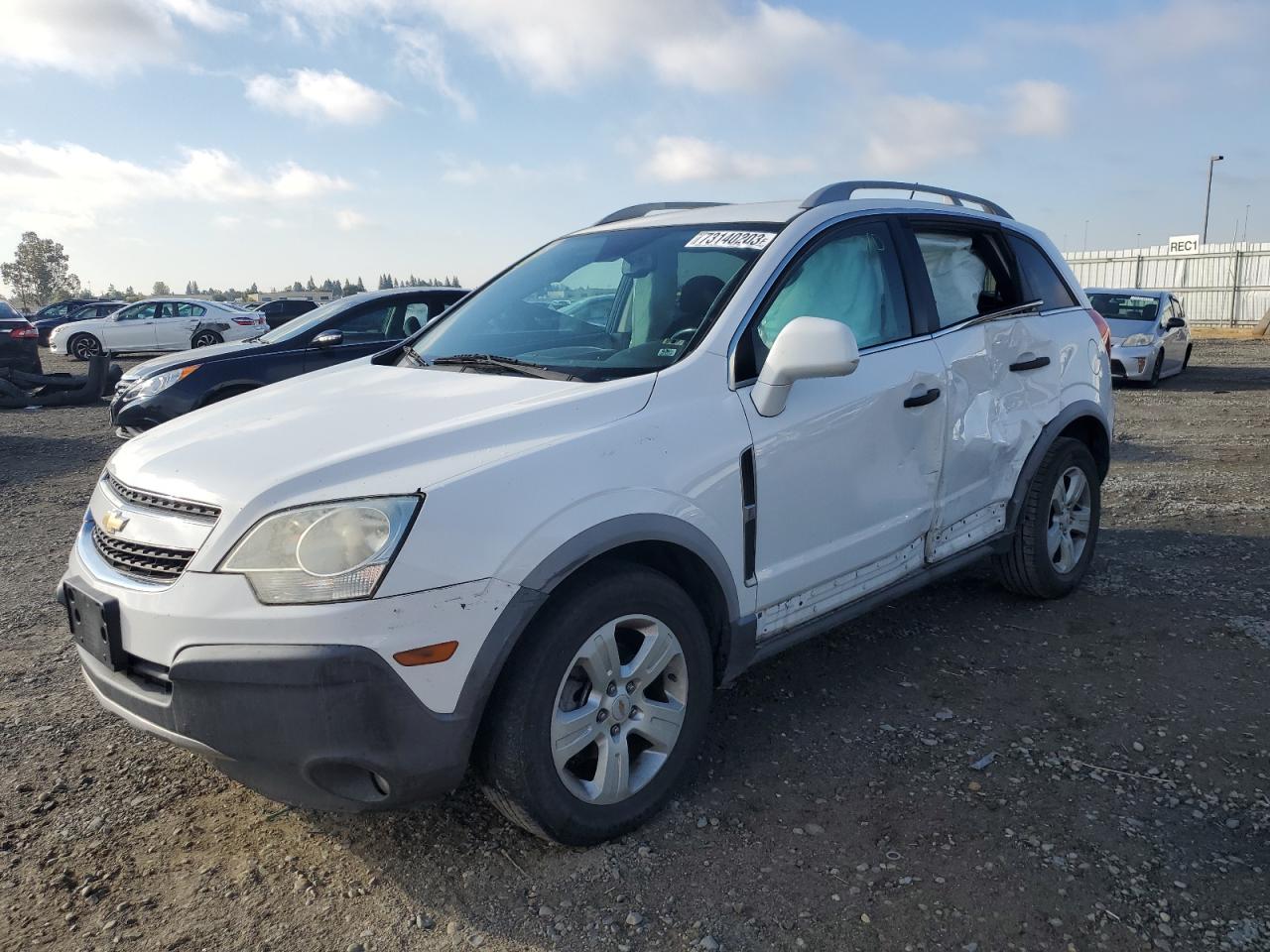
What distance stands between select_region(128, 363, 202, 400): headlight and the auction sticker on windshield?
19.6ft

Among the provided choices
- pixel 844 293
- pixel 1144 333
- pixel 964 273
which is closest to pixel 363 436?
pixel 844 293

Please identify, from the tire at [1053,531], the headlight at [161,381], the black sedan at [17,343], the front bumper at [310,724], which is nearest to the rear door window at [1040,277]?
the tire at [1053,531]

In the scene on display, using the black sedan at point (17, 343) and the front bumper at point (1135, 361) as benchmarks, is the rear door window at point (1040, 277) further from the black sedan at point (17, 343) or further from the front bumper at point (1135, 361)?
the black sedan at point (17, 343)

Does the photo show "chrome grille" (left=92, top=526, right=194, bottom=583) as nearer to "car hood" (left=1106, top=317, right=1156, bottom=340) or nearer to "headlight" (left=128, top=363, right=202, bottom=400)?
"headlight" (left=128, top=363, right=202, bottom=400)

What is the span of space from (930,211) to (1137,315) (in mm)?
13096

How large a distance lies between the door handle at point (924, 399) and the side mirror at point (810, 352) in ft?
2.45

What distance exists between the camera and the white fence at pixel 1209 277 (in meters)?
33.3

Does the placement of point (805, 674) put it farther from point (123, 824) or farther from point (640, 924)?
point (123, 824)

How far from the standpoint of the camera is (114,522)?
2.70 m

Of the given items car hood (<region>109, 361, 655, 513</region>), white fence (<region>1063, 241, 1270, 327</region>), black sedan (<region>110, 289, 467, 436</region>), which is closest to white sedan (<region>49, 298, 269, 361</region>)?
black sedan (<region>110, 289, 467, 436</region>)

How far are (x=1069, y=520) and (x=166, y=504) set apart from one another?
13.2ft

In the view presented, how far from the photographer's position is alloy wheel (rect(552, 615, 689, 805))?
263 cm

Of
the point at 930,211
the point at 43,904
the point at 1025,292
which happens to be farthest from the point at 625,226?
the point at 43,904

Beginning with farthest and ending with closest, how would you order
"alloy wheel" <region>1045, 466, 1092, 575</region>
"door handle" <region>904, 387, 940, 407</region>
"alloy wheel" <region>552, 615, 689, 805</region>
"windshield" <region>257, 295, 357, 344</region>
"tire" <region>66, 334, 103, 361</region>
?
"tire" <region>66, 334, 103, 361</region> < "windshield" <region>257, 295, 357, 344</region> < "alloy wheel" <region>1045, 466, 1092, 575</region> < "door handle" <region>904, 387, 940, 407</region> < "alloy wheel" <region>552, 615, 689, 805</region>
